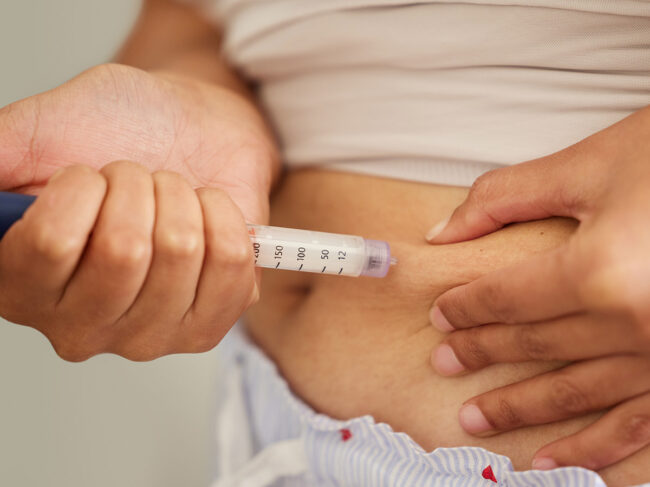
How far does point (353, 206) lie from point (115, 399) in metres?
0.89

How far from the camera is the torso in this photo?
656mm

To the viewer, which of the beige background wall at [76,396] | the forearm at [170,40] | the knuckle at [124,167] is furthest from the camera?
the beige background wall at [76,396]

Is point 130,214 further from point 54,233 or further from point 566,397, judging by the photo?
point 566,397

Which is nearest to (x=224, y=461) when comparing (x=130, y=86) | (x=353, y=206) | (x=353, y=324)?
(x=353, y=324)

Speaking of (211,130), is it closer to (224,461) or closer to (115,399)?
(224,461)

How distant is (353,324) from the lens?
782mm

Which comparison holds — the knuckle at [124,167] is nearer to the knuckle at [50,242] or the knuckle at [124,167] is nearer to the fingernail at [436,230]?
the knuckle at [50,242]

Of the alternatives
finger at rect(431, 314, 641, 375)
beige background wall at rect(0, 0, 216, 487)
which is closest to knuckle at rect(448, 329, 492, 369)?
finger at rect(431, 314, 641, 375)

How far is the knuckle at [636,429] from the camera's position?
0.54 meters

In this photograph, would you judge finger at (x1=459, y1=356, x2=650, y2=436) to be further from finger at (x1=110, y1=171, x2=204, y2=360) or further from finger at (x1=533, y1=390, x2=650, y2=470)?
finger at (x1=110, y1=171, x2=204, y2=360)

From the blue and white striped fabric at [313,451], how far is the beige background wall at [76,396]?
12.2 inches

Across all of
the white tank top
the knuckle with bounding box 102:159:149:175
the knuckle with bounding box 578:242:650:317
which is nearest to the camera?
the knuckle with bounding box 578:242:650:317

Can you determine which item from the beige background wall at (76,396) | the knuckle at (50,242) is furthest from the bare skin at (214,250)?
the beige background wall at (76,396)

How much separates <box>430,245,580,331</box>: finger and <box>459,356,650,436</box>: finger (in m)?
0.07
